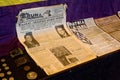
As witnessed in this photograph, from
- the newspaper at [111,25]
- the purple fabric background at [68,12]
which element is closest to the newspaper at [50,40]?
the purple fabric background at [68,12]

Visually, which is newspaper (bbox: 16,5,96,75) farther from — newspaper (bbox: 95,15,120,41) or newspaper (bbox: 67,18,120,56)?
newspaper (bbox: 95,15,120,41)

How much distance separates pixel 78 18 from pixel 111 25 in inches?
9.2

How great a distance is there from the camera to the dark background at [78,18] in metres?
0.97

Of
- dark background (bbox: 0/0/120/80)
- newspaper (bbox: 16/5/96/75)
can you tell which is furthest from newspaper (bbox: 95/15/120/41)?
newspaper (bbox: 16/5/96/75)

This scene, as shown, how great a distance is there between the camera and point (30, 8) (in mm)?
1013

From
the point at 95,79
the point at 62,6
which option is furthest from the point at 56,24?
the point at 95,79

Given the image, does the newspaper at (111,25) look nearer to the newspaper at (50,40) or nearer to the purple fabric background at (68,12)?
the purple fabric background at (68,12)

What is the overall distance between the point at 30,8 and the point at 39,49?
215 mm

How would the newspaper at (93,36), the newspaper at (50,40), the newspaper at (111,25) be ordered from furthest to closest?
the newspaper at (111,25) < the newspaper at (93,36) < the newspaper at (50,40)

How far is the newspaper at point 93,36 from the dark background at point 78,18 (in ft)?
0.11

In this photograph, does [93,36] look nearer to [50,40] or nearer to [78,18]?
[78,18]

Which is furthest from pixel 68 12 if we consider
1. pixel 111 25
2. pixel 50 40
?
pixel 111 25

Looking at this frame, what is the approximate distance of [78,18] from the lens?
1.24 metres

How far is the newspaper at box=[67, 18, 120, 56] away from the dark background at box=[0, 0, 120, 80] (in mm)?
32
